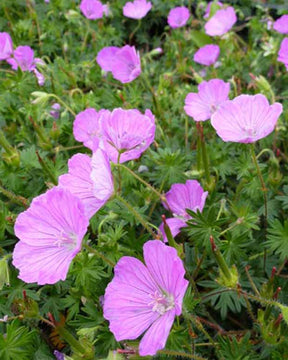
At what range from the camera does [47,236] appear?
1462 mm

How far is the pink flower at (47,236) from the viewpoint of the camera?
4.36 feet

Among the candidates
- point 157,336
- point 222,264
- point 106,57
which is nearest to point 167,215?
point 222,264

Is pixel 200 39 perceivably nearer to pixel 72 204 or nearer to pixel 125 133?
pixel 125 133

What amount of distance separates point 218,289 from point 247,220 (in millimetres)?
291

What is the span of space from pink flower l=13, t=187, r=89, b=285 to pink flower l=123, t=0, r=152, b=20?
242 cm

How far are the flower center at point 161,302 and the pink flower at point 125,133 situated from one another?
0.46 meters

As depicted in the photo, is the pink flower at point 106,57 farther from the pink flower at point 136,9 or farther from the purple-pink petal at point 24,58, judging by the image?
the pink flower at point 136,9

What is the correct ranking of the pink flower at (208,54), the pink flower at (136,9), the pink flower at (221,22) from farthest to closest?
the pink flower at (136,9) → the pink flower at (221,22) → the pink flower at (208,54)

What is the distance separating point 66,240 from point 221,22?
88.6 inches

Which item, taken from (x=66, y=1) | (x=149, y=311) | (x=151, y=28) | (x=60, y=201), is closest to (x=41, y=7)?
(x=66, y=1)

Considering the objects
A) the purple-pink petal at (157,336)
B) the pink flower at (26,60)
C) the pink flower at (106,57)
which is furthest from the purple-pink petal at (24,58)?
the purple-pink petal at (157,336)

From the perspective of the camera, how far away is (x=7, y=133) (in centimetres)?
259

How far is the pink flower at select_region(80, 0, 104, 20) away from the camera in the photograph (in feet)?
10.6

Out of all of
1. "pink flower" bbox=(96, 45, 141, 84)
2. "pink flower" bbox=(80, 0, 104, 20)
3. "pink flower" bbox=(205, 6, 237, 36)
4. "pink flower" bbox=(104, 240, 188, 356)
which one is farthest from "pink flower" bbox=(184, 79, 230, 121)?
"pink flower" bbox=(80, 0, 104, 20)
